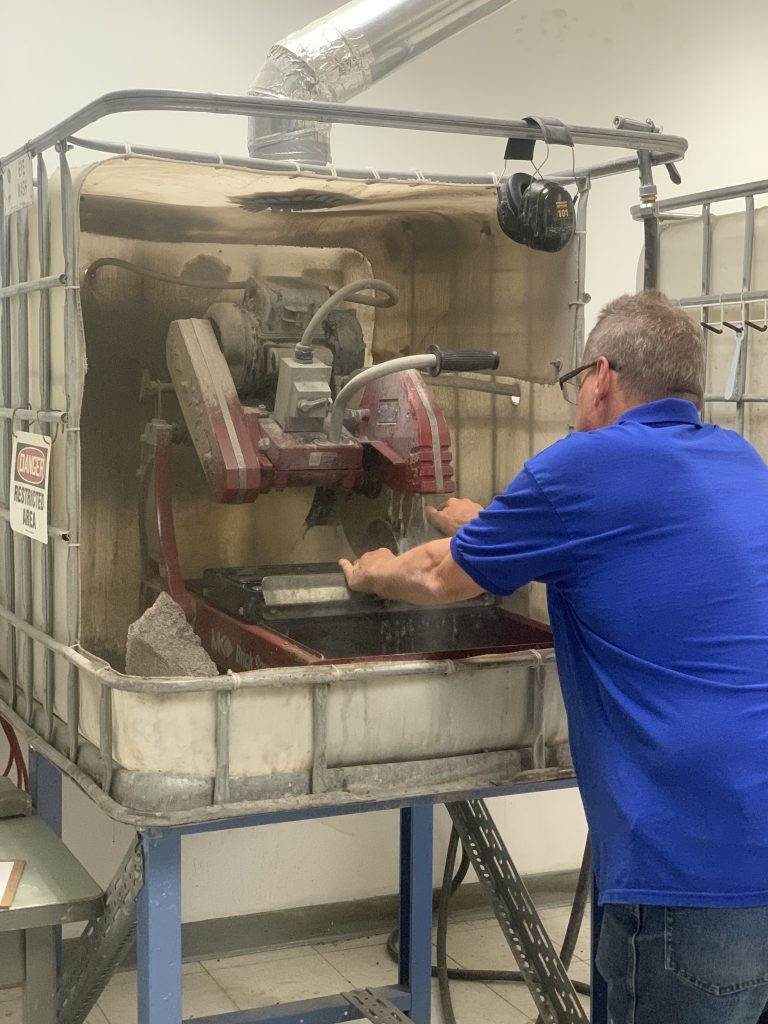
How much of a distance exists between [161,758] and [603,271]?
210 centimetres

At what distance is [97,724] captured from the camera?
5.55 feet

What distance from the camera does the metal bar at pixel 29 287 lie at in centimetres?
170

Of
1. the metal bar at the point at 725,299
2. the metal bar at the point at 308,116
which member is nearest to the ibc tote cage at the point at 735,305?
the metal bar at the point at 725,299

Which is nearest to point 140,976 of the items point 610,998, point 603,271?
point 610,998

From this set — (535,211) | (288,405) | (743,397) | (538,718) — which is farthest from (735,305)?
(538,718)

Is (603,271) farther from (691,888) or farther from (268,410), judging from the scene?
(691,888)

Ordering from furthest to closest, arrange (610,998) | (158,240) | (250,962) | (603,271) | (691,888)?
(603,271) → (250,962) → (158,240) → (610,998) → (691,888)

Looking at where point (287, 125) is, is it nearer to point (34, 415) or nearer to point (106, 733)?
point (34, 415)

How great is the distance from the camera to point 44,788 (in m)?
2.14

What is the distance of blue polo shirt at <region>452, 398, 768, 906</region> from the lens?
5.05ft

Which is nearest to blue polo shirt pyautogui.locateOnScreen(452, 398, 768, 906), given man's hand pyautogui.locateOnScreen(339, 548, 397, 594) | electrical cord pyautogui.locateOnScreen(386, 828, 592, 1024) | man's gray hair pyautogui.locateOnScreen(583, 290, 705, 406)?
man's gray hair pyautogui.locateOnScreen(583, 290, 705, 406)

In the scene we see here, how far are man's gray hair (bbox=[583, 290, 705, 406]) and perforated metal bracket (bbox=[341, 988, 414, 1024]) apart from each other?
4.20ft

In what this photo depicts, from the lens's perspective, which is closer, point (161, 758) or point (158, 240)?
point (161, 758)

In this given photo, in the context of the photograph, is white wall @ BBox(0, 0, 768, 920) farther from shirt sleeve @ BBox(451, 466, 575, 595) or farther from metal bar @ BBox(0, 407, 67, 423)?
shirt sleeve @ BBox(451, 466, 575, 595)
